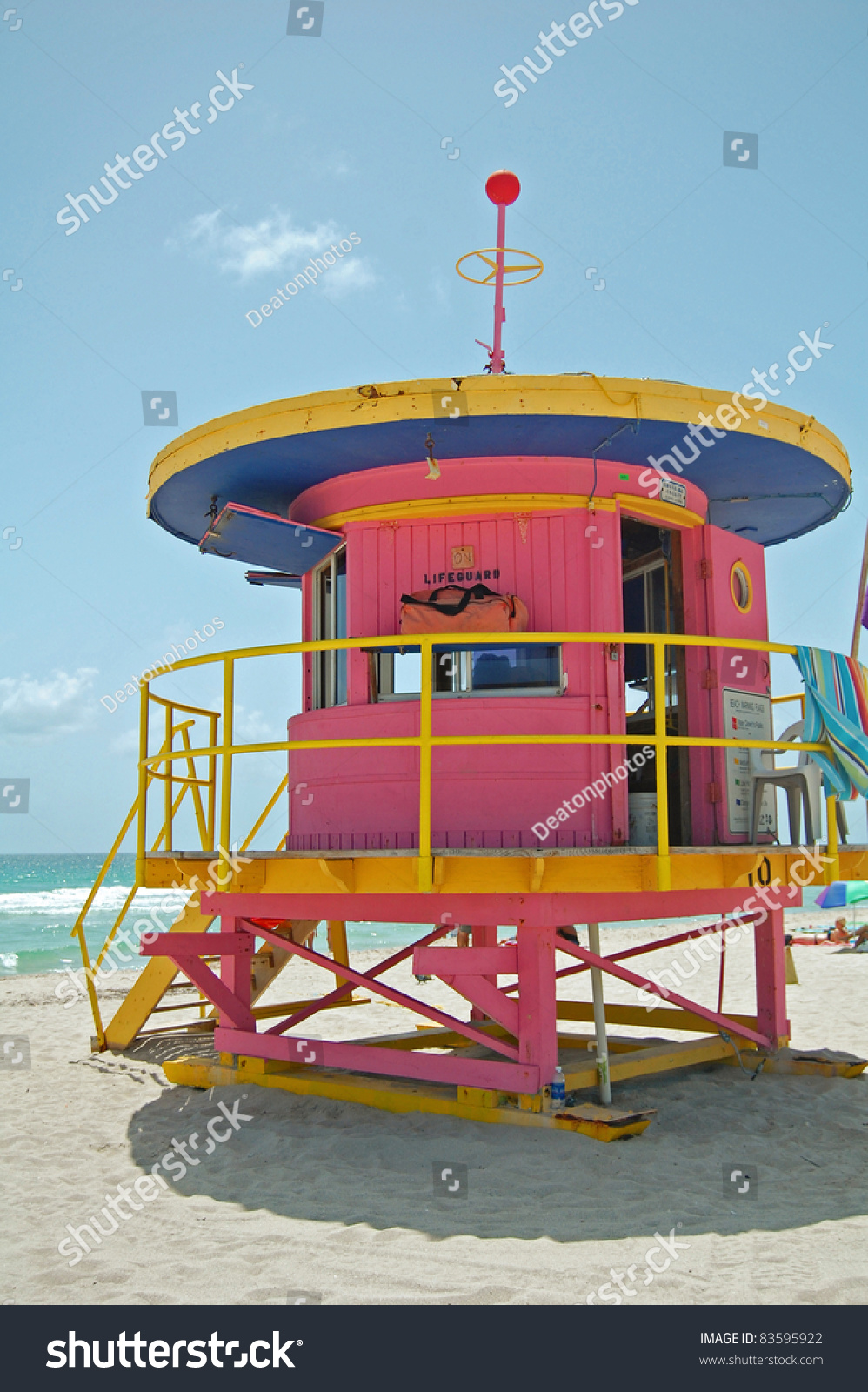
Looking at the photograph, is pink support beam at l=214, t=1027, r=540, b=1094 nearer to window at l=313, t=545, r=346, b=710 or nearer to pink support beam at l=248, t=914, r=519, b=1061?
pink support beam at l=248, t=914, r=519, b=1061

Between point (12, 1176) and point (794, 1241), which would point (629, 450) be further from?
point (12, 1176)

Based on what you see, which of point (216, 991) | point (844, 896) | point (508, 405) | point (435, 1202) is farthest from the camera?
point (844, 896)

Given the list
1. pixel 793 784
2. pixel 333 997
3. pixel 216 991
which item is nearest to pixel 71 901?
pixel 333 997

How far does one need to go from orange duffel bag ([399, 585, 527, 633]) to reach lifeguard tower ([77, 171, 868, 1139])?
0.11 meters

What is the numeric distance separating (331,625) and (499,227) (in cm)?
355

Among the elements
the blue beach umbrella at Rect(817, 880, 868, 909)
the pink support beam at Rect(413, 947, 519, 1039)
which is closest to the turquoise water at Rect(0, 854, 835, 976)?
the blue beach umbrella at Rect(817, 880, 868, 909)

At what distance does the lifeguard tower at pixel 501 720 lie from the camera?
22.5 feet

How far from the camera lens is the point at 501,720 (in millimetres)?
7516

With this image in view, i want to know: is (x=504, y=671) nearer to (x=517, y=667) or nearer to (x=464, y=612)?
(x=517, y=667)

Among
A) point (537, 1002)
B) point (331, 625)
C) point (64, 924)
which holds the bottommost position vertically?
point (64, 924)

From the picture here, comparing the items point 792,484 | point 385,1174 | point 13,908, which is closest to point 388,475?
point 792,484

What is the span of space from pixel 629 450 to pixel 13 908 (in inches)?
2020

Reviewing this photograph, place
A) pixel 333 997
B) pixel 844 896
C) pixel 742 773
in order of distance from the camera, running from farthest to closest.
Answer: pixel 844 896 < pixel 333 997 < pixel 742 773

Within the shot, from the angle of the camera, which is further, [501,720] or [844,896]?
[844,896]
